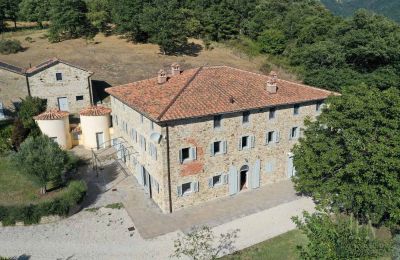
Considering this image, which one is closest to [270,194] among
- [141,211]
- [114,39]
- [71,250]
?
[141,211]

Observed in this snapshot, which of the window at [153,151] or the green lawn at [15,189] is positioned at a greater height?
the window at [153,151]

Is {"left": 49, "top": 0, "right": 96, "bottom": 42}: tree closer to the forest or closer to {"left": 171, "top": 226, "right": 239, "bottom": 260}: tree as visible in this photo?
the forest

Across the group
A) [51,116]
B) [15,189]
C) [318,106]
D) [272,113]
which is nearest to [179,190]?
[272,113]

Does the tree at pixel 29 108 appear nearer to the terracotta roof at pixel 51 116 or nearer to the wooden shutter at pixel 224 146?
the terracotta roof at pixel 51 116

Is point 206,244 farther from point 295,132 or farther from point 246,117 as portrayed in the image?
point 295,132

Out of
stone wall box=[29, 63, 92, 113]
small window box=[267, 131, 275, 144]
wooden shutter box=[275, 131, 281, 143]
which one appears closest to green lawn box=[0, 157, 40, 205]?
stone wall box=[29, 63, 92, 113]

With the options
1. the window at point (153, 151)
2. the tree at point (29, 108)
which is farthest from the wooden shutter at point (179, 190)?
the tree at point (29, 108)

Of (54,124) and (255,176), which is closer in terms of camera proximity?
(255,176)
